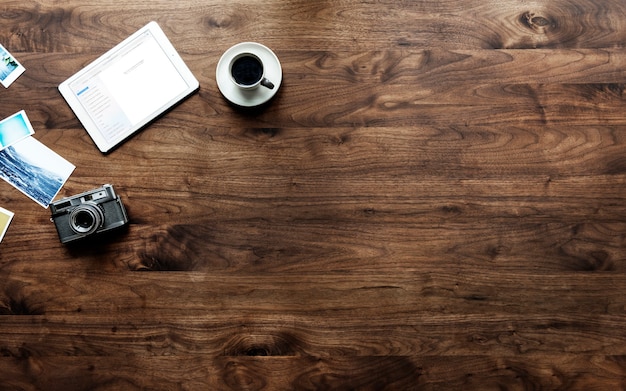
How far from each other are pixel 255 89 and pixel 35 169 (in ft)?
1.97

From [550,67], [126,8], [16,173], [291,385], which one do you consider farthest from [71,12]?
[550,67]

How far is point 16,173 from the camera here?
4.13 ft

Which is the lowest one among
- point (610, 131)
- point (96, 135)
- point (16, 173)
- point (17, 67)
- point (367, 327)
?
point (367, 327)

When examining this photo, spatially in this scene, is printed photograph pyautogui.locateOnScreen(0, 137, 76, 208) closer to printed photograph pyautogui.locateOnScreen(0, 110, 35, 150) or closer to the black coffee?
printed photograph pyautogui.locateOnScreen(0, 110, 35, 150)

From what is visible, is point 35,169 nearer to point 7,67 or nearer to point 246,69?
point 7,67

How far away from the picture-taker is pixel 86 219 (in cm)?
119

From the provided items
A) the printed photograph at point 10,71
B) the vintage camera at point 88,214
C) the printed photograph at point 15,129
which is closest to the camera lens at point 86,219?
the vintage camera at point 88,214

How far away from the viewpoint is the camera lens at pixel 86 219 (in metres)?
1.17

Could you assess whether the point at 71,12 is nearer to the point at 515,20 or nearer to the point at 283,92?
the point at 283,92

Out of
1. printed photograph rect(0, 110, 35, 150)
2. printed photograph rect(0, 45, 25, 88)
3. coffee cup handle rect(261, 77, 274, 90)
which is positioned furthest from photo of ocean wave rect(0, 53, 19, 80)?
coffee cup handle rect(261, 77, 274, 90)

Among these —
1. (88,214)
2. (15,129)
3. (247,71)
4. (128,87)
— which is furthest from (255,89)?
(15,129)

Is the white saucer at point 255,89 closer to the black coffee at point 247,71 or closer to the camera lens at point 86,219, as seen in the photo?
the black coffee at point 247,71

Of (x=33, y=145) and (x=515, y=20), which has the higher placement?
(x=515, y=20)

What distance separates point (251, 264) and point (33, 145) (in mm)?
640
